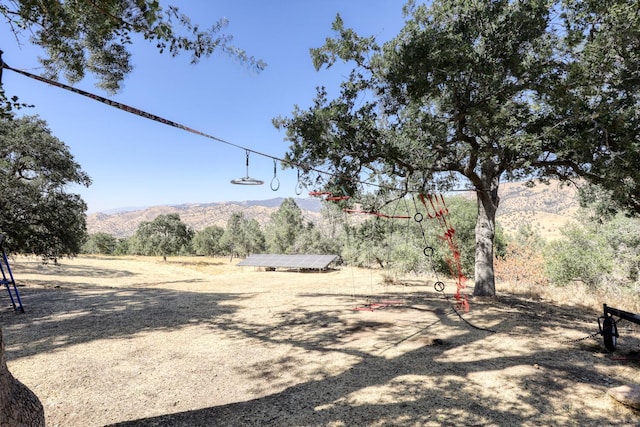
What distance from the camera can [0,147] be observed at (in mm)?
11477

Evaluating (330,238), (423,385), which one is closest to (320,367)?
(423,385)

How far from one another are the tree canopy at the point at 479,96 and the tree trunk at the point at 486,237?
2.70ft

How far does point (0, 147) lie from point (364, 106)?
13009 mm

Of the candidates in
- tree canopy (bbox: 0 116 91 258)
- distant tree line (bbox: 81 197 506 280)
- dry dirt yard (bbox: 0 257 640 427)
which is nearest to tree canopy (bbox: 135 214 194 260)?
distant tree line (bbox: 81 197 506 280)

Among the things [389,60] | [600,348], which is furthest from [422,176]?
[600,348]

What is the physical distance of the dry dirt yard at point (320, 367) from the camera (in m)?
3.55

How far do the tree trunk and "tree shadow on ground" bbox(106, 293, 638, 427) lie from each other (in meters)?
3.02

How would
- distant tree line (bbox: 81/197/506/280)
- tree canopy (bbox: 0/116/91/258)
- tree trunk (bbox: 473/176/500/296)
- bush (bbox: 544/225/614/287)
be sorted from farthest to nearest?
distant tree line (bbox: 81/197/506/280), bush (bbox: 544/225/614/287), tree canopy (bbox: 0/116/91/258), tree trunk (bbox: 473/176/500/296)

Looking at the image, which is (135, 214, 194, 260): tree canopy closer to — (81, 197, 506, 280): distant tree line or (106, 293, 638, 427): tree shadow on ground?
(81, 197, 506, 280): distant tree line

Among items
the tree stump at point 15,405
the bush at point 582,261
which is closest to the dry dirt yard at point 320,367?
the tree stump at point 15,405

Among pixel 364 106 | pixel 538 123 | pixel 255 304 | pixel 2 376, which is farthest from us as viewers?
pixel 255 304

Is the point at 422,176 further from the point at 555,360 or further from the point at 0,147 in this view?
the point at 0,147

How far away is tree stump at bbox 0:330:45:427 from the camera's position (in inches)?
90.7

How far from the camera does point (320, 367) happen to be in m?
4.93
